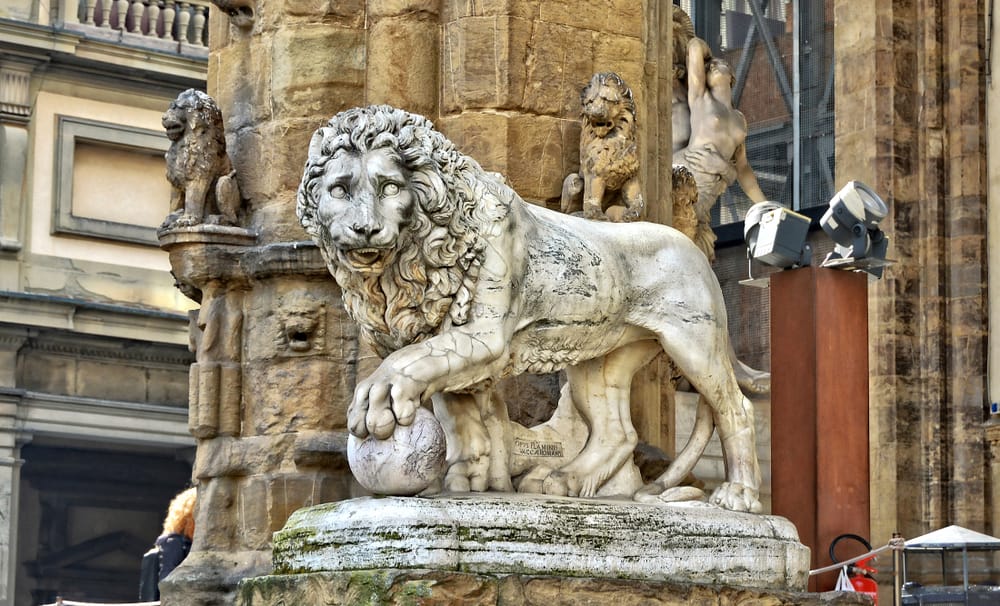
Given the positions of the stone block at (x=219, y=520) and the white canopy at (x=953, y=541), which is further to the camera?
Answer: the white canopy at (x=953, y=541)

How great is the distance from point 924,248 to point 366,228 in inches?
429

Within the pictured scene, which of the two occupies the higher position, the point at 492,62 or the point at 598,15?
the point at 598,15

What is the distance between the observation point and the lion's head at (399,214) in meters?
6.20

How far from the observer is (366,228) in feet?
20.1

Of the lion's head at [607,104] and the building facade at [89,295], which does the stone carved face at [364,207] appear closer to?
the lion's head at [607,104]

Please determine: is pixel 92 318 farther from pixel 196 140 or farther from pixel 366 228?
pixel 366 228

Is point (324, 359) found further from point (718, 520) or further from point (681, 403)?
point (681, 403)

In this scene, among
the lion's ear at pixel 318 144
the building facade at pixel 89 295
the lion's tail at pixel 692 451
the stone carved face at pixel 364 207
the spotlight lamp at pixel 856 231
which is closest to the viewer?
the stone carved face at pixel 364 207

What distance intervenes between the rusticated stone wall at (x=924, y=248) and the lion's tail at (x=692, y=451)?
29.9 ft

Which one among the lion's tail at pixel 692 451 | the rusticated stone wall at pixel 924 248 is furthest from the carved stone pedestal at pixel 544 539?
the rusticated stone wall at pixel 924 248

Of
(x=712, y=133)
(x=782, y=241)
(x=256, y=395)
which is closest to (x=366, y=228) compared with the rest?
(x=256, y=395)

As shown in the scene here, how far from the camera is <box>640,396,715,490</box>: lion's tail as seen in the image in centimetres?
690

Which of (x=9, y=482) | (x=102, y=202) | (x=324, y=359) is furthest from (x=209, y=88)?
(x=102, y=202)

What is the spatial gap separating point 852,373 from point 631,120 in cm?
229
